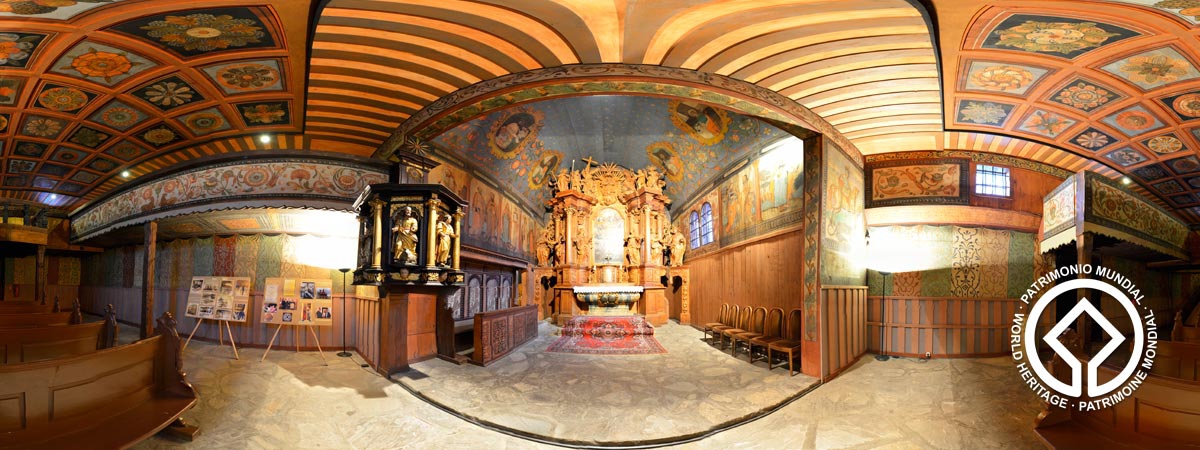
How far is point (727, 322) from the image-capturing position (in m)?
10.9

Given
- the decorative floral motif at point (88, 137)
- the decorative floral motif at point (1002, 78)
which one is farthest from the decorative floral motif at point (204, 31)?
the decorative floral motif at point (1002, 78)

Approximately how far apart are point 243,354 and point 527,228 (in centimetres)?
894

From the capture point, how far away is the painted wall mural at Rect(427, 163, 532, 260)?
31.2ft

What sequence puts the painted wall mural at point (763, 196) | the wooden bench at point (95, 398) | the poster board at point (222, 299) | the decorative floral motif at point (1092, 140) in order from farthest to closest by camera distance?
1. the painted wall mural at point (763, 196)
2. the poster board at point (222, 299)
3. the decorative floral motif at point (1092, 140)
4. the wooden bench at point (95, 398)

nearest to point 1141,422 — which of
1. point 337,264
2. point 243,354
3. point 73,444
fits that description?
point 73,444

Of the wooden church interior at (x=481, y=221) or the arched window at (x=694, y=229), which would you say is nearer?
the wooden church interior at (x=481, y=221)

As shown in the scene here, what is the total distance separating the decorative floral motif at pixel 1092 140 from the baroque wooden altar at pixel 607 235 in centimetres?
1062

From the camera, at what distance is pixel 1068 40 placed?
4527 millimetres

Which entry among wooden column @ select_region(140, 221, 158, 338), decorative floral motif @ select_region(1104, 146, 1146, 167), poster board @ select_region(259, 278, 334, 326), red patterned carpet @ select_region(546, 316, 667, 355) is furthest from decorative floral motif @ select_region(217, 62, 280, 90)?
decorative floral motif @ select_region(1104, 146, 1146, 167)

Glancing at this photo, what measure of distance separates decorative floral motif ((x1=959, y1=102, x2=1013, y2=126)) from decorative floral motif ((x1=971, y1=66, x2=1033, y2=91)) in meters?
0.52

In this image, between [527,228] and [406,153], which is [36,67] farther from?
[527,228]

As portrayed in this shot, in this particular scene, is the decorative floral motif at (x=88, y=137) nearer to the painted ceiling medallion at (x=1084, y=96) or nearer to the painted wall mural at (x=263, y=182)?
the painted wall mural at (x=263, y=182)

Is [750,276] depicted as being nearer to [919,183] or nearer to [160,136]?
[919,183]

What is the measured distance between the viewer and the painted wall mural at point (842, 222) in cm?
710
